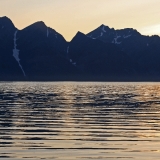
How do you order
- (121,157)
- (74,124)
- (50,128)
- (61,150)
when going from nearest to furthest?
1. (121,157)
2. (61,150)
3. (50,128)
4. (74,124)

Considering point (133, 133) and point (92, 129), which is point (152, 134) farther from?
point (92, 129)

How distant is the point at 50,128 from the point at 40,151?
427 inches

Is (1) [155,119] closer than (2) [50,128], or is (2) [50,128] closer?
(2) [50,128]

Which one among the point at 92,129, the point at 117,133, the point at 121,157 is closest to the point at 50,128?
the point at 92,129

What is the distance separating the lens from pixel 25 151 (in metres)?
25.1

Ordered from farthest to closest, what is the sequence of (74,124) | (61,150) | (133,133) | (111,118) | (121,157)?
(111,118) < (74,124) < (133,133) < (61,150) < (121,157)

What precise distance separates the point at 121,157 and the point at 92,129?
11.7m

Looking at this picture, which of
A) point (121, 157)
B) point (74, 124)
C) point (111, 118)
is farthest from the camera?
point (111, 118)

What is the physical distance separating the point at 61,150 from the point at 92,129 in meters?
10.0

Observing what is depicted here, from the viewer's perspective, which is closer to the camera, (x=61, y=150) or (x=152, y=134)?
(x=61, y=150)

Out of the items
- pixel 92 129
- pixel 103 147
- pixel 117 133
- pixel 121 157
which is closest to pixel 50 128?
pixel 92 129

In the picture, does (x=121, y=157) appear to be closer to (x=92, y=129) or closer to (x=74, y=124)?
(x=92, y=129)

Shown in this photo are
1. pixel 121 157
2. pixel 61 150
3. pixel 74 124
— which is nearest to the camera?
pixel 121 157

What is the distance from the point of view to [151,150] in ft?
84.7
